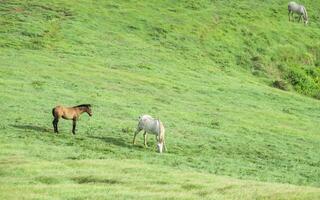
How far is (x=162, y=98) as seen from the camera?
164 feet

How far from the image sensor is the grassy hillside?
25.1m

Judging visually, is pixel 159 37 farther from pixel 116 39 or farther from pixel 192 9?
pixel 192 9

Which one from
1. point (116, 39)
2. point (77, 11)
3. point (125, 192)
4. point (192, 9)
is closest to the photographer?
point (125, 192)

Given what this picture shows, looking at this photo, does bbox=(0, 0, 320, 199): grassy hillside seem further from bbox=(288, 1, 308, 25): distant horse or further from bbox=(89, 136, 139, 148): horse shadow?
bbox=(288, 1, 308, 25): distant horse

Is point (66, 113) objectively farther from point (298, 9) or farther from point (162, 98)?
point (298, 9)

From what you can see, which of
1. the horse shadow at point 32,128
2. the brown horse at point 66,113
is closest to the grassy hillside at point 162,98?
the horse shadow at point 32,128

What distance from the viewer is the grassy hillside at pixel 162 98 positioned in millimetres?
25094

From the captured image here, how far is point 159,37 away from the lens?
7300 centimetres

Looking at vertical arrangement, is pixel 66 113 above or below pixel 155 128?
above

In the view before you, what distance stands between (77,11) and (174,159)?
47.9 m

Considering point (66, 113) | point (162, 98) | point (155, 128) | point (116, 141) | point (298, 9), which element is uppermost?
point (298, 9)

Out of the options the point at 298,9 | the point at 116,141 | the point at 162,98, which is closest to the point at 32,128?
the point at 116,141

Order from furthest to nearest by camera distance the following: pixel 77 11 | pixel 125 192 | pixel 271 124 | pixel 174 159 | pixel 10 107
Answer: pixel 77 11
pixel 271 124
pixel 10 107
pixel 174 159
pixel 125 192

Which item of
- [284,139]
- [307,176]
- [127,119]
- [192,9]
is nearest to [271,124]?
[284,139]
